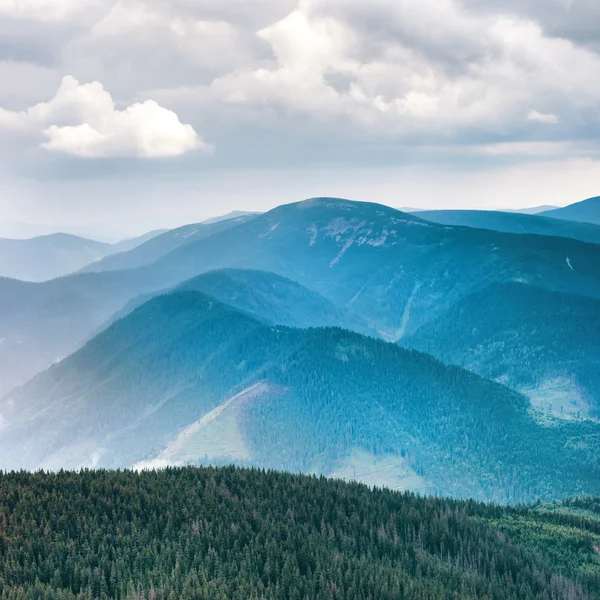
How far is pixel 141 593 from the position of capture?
91.2m

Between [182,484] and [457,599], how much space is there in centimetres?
5964

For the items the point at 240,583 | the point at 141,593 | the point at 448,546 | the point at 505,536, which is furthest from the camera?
the point at 505,536

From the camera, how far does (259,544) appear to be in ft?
387

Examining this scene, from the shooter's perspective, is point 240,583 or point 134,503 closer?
point 240,583

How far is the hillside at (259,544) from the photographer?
101 meters

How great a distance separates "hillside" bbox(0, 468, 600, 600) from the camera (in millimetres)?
100625

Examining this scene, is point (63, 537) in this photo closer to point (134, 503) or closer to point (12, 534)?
point (12, 534)

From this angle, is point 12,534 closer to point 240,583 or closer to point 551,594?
point 240,583

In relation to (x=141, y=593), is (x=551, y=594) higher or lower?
lower

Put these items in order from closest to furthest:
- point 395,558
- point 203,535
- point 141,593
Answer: point 141,593
point 203,535
point 395,558

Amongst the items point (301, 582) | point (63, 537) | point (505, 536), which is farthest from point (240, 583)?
point (505, 536)

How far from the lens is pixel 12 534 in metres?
110

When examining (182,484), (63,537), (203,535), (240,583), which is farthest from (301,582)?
(182,484)

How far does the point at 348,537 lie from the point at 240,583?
32730 mm
